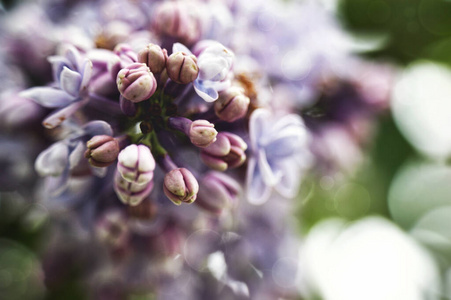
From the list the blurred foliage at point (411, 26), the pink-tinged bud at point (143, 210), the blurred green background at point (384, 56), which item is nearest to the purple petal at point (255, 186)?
the pink-tinged bud at point (143, 210)

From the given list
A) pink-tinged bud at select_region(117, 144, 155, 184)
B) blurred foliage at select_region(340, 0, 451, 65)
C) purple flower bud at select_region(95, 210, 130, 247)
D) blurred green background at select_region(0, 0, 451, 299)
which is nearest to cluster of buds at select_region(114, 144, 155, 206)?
pink-tinged bud at select_region(117, 144, 155, 184)

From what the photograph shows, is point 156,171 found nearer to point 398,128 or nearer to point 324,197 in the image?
point 324,197

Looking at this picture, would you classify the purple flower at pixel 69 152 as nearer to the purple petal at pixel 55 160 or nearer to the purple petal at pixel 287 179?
the purple petal at pixel 55 160

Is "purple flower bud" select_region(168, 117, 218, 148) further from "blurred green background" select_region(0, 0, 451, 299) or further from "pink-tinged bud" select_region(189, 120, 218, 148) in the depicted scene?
"blurred green background" select_region(0, 0, 451, 299)

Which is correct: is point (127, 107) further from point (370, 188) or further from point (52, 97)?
point (370, 188)

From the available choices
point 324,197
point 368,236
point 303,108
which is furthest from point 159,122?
point 368,236

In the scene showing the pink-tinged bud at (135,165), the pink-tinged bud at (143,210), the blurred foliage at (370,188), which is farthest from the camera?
the blurred foliage at (370,188)
